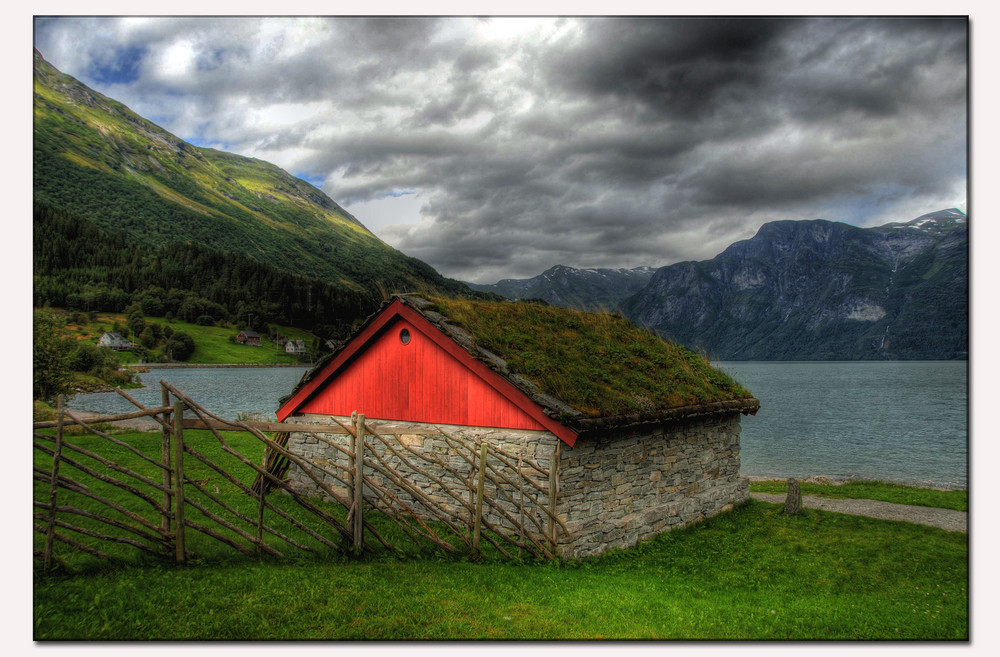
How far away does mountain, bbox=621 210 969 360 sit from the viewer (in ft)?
196

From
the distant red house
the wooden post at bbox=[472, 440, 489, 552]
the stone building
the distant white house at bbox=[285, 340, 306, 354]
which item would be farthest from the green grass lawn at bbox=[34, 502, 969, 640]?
the distant red house

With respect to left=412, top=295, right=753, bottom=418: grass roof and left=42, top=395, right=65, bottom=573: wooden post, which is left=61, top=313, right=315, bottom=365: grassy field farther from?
left=42, top=395, right=65, bottom=573: wooden post

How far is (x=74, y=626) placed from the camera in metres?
4.97

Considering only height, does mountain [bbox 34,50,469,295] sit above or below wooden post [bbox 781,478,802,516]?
above

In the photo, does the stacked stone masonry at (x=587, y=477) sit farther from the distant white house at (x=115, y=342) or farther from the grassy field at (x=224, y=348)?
the grassy field at (x=224, y=348)

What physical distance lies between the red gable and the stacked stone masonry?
0.28 metres

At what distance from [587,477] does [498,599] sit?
3146 mm

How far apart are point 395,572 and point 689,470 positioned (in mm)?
7374

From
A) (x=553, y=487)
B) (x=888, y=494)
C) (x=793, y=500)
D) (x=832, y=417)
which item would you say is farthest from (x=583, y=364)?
(x=832, y=417)

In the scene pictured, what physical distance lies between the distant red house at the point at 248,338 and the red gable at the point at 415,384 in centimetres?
5883

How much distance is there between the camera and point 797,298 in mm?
153625

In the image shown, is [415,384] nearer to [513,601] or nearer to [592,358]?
[592,358]

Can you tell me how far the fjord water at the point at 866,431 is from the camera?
3019cm
